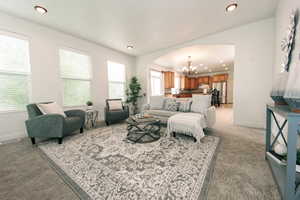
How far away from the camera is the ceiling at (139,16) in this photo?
7.55ft

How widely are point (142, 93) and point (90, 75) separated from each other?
8.20 ft

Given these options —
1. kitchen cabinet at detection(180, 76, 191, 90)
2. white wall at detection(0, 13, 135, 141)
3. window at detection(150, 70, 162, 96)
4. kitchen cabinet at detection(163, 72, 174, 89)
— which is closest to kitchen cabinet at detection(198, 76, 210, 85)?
kitchen cabinet at detection(180, 76, 191, 90)

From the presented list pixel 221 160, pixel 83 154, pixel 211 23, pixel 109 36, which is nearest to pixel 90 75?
pixel 109 36

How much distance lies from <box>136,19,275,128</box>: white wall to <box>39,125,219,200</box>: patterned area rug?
1.69 m

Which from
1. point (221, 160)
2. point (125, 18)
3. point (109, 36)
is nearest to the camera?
point (221, 160)

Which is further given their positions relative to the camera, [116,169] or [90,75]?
[90,75]

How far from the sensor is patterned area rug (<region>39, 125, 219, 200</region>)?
117 cm

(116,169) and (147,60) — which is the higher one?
(147,60)

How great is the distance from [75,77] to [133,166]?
3535 millimetres

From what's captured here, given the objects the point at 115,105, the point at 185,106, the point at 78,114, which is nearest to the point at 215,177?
the point at 185,106

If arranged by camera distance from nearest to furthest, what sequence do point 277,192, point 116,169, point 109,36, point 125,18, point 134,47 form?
point 277,192
point 116,169
point 125,18
point 109,36
point 134,47

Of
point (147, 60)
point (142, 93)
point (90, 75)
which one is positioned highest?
point (147, 60)

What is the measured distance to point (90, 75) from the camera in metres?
4.10

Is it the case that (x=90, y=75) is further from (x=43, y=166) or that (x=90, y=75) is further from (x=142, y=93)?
(x=43, y=166)
